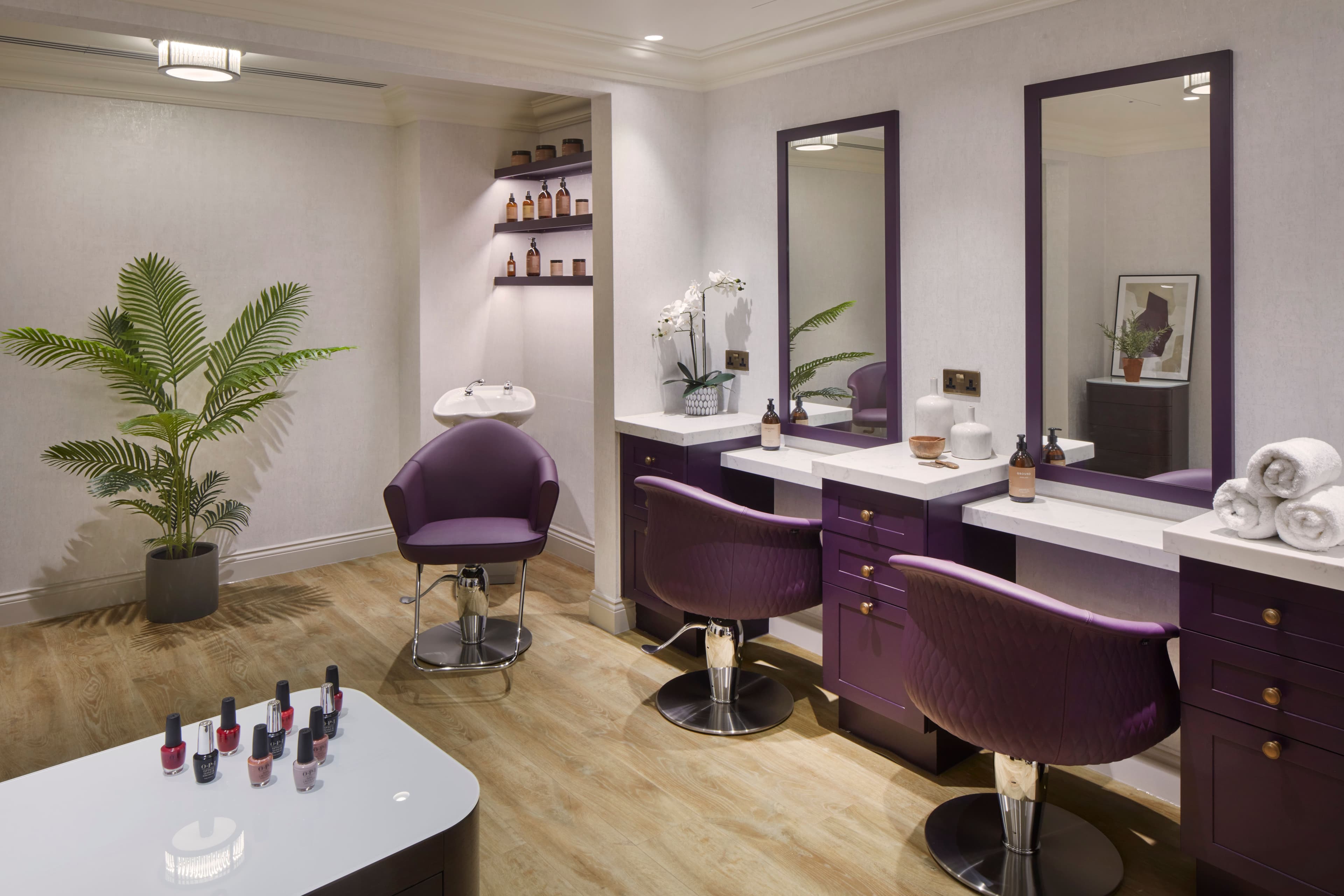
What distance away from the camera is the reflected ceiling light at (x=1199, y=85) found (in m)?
2.52

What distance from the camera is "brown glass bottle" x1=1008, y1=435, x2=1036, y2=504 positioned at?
2887mm

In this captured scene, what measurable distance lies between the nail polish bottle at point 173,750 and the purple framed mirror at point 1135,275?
8.40ft

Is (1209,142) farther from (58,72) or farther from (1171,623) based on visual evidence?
(58,72)

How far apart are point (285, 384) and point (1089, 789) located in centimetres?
418

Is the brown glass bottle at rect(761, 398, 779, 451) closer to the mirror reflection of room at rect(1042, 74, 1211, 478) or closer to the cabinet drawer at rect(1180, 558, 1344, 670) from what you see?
the mirror reflection of room at rect(1042, 74, 1211, 478)

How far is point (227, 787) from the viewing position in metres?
2.06

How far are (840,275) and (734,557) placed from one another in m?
1.26

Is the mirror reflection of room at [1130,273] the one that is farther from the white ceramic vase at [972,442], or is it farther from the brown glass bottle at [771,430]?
the brown glass bottle at [771,430]

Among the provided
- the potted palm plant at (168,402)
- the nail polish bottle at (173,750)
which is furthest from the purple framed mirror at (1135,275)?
the potted palm plant at (168,402)

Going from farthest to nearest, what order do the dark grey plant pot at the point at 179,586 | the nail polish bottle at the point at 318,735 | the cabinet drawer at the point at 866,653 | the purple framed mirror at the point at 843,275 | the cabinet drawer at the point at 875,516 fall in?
the dark grey plant pot at the point at 179,586, the purple framed mirror at the point at 843,275, the cabinet drawer at the point at 866,653, the cabinet drawer at the point at 875,516, the nail polish bottle at the point at 318,735

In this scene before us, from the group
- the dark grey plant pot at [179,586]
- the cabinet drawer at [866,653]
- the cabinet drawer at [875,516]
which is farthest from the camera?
the dark grey plant pot at [179,586]

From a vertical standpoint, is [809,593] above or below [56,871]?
above

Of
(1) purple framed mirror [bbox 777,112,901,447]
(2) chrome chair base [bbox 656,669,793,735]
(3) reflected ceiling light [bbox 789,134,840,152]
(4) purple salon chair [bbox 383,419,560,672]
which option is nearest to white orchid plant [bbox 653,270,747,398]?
(1) purple framed mirror [bbox 777,112,901,447]

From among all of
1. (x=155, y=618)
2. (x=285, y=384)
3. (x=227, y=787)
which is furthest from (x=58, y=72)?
(x=227, y=787)
